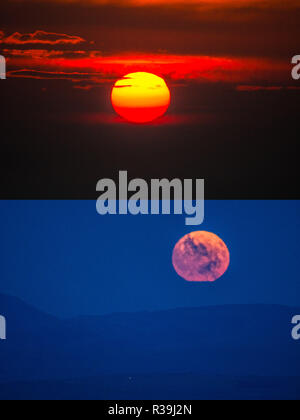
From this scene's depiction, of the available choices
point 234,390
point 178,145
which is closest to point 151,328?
point 234,390

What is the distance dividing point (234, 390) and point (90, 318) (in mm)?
1769

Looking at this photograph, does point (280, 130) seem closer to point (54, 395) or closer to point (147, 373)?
point (147, 373)

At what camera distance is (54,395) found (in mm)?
4820

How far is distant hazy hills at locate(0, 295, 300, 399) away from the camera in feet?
16.1

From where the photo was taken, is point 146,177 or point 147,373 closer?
point 146,177

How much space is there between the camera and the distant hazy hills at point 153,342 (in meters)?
4.92

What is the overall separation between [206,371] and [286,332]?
0.93 m

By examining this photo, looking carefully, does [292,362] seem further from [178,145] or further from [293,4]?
[293,4]

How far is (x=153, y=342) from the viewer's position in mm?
5289

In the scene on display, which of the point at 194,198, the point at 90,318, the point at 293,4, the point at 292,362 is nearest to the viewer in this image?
the point at 293,4

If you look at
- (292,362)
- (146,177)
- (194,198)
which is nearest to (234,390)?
(292,362)

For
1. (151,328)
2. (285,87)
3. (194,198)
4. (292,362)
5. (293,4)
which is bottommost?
(292,362)

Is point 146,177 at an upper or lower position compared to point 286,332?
upper

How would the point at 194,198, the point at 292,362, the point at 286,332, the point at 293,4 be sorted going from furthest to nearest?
the point at 292,362 → the point at 286,332 → the point at 194,198 → the point at 293,4
